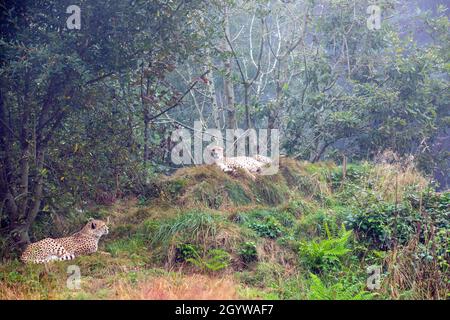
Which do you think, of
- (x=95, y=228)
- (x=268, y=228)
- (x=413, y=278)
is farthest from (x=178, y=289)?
(x=413, y=278)

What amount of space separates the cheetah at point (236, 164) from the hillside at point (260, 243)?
0.35 meters

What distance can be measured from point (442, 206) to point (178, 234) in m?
4.49

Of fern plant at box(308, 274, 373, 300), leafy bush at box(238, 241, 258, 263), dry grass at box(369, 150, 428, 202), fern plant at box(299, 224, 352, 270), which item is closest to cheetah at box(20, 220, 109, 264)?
leafy bush at box(238, 241, 258, 263)

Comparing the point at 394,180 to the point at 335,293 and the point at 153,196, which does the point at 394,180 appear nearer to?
the point at 335,293

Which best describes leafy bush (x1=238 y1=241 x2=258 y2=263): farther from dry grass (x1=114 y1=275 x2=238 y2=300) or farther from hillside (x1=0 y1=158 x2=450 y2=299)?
dry grass (x1=114 y1=275 x2=238 y2=300)

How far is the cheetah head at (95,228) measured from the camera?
843 centimetres

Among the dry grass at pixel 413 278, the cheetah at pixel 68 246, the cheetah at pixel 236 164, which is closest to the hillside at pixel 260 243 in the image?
the dry grass at pixel 413 278

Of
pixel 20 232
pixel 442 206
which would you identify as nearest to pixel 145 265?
pixel 20 232

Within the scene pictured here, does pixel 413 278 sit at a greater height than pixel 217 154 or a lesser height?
lesser

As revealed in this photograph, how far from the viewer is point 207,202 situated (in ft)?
32.2

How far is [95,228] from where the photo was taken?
27.9 feet

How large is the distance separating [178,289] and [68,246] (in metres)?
2.60

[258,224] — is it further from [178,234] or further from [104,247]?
[104,247]

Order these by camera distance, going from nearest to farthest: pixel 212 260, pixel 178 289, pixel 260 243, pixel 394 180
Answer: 1. pixel 178 289
2. pixel 212 260
3. pixel 260 243
4. pixel 394 180
